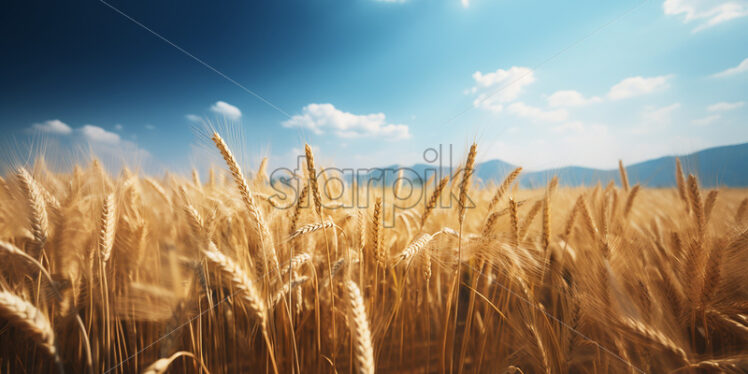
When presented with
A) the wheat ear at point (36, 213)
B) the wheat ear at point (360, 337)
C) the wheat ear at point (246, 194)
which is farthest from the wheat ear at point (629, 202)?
the wheat ear at point (36, 213)

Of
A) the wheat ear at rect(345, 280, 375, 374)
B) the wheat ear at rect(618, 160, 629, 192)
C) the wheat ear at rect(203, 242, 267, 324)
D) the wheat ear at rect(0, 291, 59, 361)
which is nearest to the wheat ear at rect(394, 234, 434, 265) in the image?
the wheat ear at rect(345, 280, 375, 374)

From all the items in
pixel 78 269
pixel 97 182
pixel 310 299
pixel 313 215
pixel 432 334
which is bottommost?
pixel 432 334

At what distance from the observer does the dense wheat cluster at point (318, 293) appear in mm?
978

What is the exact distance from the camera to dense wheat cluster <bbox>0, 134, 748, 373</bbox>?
98cm

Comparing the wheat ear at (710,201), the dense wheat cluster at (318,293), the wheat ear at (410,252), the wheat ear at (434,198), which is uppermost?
the wheat ear at (434,198)

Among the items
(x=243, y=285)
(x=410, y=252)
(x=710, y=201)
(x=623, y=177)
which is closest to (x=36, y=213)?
(x=243, y=285)

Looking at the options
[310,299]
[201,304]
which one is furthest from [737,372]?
[201,304]

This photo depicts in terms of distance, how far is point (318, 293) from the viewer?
1258 millimetres

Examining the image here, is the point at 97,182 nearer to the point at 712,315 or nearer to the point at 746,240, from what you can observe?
the point at 712,315

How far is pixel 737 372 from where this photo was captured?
76cm

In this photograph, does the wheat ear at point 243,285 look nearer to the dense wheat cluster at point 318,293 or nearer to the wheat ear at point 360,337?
the dense wheat cluster at point 318,293

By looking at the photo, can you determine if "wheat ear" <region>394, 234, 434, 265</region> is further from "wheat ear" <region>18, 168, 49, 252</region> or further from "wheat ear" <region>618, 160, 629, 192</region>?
"wheat ear" <region>618, 160, 629, 192</region>

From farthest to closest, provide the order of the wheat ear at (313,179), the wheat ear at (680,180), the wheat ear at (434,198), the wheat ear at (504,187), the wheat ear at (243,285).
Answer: the wheat ear at (680,180) → the wheat ear at (504,187) → the wheat ear at (434,198) → the wheat ear at (313,179) → the wheat ear at (243,285)

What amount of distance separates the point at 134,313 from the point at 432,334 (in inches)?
65.2
